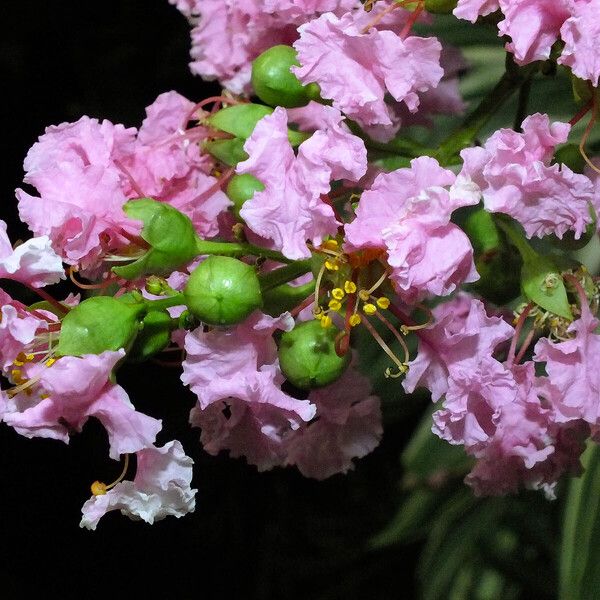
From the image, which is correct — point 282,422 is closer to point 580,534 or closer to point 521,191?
point 521,191

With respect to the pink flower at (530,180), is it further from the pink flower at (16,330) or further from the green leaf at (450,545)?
the green leaf at (450,545)

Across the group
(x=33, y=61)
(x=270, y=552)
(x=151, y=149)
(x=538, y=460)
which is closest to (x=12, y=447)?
(x=270, y=552)

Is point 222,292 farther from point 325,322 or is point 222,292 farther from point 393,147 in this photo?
point 393,147

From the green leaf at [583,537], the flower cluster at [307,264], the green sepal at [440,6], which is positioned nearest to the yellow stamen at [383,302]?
the flower cluster at [307,264]

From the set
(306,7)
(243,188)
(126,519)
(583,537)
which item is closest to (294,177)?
(243,188)

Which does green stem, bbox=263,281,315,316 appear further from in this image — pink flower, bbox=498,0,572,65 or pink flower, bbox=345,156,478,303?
pink flower, bbox=498,0,572,65
